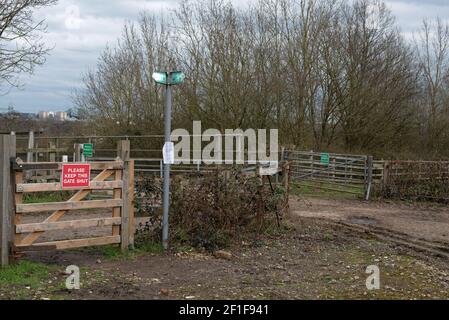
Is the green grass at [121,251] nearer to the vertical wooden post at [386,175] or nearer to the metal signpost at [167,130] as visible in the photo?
the metal signpost at [167,130]

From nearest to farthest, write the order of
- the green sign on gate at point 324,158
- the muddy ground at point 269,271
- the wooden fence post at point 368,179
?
the muddy ground at point 269,271 < the wooden fence post at point 368,179 < the green sign on gate at point 324,158

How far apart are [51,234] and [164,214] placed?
2.92 meters

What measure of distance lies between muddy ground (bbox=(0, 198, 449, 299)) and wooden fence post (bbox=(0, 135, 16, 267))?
657 mm

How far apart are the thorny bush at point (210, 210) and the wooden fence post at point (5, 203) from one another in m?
2.18

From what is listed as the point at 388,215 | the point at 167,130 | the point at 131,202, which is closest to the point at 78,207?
the point at 131,202

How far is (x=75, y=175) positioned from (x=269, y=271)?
10.2 ft

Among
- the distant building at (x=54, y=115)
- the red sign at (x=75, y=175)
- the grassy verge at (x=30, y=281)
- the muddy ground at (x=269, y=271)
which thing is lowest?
the muddy ground at (x=269, y=271)

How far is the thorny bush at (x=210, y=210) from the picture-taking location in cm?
855

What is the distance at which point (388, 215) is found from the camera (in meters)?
14.6

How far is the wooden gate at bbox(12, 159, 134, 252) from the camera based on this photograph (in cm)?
695

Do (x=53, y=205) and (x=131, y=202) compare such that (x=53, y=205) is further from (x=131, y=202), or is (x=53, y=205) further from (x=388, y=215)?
(x=388, y=215)

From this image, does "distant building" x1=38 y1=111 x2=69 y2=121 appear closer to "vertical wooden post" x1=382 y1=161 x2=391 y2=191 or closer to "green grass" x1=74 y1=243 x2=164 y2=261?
"vertical wooden post" x1=382 y1=161 x2=391 y2=191

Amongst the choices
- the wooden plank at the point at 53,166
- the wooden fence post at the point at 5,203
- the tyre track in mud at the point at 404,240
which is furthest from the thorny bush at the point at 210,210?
the tyre track in mud at the point at 404,240
